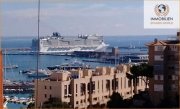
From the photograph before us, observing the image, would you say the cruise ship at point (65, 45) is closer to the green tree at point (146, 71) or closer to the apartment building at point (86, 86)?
the apartment building at point (86, 86)

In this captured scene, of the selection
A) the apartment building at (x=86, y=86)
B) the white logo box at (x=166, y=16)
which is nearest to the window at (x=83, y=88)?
the apartment building at (x=86, y=86)

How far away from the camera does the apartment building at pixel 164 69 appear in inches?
138


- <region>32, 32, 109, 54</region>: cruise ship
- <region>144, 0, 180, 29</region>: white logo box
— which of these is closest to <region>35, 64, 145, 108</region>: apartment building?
<region>144, 0, 180, 29</region>: white logo box

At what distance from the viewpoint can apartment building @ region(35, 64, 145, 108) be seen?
12.6ft

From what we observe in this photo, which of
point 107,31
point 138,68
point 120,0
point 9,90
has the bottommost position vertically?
point 9,90

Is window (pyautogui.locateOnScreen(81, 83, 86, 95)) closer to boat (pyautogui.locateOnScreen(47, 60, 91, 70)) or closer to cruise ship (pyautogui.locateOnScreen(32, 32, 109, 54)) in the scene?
cruise ship (pyautogui.locateOnScreen(32, 32, 109, 54))

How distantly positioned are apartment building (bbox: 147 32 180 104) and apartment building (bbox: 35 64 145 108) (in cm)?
16

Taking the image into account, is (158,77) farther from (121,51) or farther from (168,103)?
(121,51)

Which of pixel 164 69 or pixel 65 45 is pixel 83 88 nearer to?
pixel 164 69

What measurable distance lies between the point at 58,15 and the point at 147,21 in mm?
1422

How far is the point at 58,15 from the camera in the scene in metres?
4.14

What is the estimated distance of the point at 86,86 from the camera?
13.5 ft

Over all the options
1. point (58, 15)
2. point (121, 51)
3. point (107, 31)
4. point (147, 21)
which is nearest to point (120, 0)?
point (147, 21)

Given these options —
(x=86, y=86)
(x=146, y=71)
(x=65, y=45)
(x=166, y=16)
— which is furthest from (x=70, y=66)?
(x=166, y=16)
